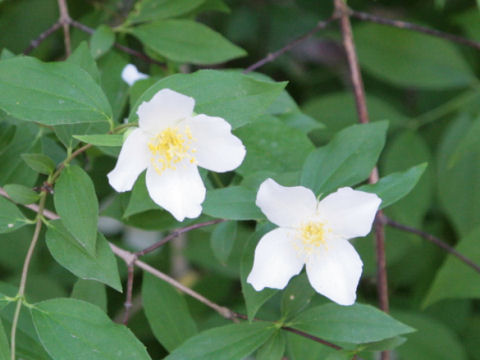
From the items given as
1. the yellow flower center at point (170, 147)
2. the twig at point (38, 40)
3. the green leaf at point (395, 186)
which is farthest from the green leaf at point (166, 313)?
the twig at point (38, 40)

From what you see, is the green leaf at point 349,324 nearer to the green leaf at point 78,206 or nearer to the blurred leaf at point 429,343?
the green leaf at point 78,206

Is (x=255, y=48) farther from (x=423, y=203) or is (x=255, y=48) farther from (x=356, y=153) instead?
(x=356, y=153)

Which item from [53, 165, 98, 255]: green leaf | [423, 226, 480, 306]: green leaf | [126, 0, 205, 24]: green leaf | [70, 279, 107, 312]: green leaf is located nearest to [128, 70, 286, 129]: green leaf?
[53, 165, 98, 255]: green leaf

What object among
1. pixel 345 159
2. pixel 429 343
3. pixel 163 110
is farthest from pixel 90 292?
pixel 429 343

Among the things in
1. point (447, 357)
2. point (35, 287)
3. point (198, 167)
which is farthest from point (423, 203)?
point (35, 287)

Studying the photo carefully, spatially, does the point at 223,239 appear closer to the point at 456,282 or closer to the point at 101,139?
the point at 101,139

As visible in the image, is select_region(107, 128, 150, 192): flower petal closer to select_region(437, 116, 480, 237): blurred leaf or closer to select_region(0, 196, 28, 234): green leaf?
select_region(0, 196, 28, 234): green leaf
